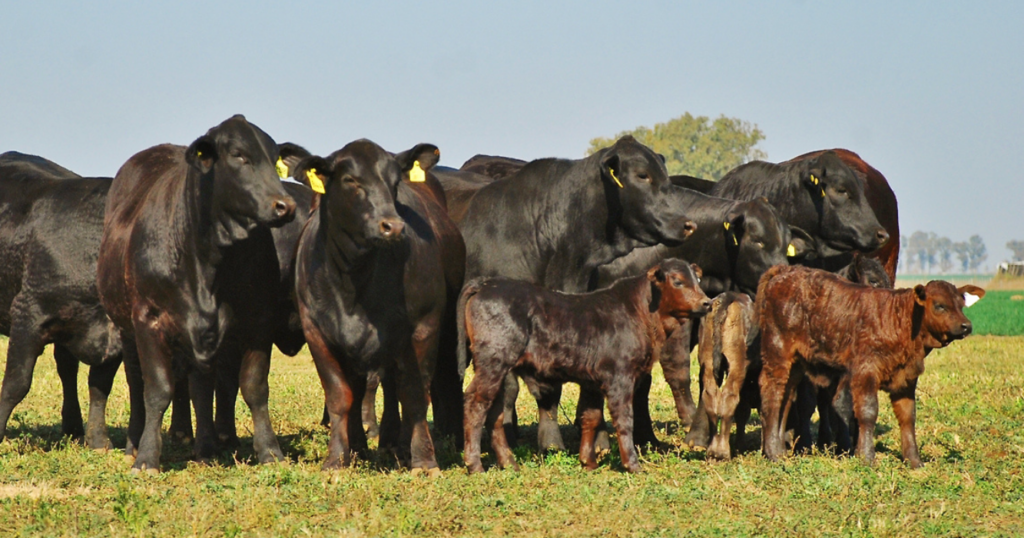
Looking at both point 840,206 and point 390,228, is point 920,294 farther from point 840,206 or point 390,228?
point 390,228

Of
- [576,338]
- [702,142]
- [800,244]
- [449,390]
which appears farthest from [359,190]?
[702,142]

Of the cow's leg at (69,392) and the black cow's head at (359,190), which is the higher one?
the black cow's head at (359,190)

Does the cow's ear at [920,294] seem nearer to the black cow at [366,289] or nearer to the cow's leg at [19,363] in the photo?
the black cow at [366,289]

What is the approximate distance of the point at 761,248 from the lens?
917 cm

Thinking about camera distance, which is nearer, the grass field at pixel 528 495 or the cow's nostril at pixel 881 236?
the grass field at pixel 528 495

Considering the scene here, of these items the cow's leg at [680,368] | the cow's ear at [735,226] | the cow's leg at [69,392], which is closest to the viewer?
the cow's leg at [680,368]

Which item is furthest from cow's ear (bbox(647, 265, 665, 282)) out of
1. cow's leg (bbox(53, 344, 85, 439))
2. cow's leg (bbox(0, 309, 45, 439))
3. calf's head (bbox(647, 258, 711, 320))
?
cow's leg (bbox(53, 344, 85, 439))

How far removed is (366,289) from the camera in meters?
7.26

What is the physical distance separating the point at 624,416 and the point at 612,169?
220 centimetres

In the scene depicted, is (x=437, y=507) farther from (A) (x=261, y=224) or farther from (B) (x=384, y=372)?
(A) (x=261, y=224)

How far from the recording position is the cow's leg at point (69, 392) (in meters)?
9.56

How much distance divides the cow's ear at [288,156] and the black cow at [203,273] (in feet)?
0.39

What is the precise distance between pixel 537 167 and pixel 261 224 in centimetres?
271

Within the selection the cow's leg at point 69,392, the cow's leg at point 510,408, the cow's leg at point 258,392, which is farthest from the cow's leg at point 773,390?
the cow's leg at point 69,392
